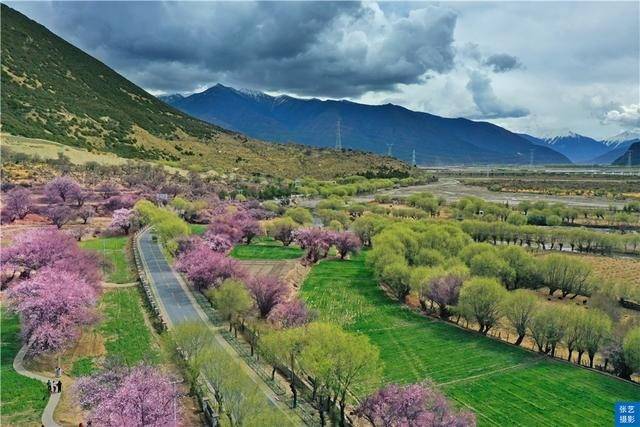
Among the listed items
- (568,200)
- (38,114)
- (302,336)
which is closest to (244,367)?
(302,336)

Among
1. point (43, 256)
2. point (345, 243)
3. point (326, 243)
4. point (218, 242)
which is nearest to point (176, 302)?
point (43, 256)

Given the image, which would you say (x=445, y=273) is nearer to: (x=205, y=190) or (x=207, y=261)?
(x=207, y=261)

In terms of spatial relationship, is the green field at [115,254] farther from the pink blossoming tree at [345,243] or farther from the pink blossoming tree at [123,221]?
the pink blossoming tree at [345,243]

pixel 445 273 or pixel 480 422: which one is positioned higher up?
pixel 445 273

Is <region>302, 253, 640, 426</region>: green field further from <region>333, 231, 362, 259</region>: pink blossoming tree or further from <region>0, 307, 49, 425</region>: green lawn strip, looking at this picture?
<region>333, 231, 362, 259</region>: pink blossoming tree

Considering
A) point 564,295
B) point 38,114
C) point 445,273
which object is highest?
point 38,114
